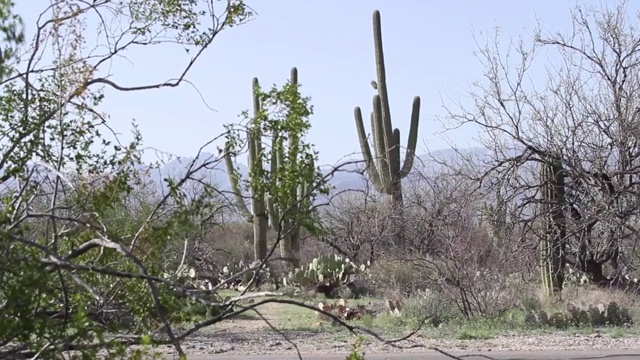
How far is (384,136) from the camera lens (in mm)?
25891

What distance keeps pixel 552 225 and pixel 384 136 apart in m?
7.04

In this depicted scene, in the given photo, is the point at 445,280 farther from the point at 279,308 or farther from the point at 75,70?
the point at 75,70

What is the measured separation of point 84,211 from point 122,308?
30.4 inches

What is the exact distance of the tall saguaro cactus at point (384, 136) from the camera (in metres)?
25.9

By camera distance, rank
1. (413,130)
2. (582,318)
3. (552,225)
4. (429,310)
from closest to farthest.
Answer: (582,318)
(429,310)
(552,225)
(413,130)

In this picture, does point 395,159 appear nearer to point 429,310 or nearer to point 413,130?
point 413,130

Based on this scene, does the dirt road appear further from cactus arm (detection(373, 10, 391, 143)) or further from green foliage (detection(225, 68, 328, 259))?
cactus arm (detection(373, 10, 391, 143))

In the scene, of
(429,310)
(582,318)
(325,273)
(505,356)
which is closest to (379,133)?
(325,273)

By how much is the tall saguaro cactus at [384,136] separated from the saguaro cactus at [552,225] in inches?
245

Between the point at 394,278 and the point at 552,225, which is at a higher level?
the point at 552,225

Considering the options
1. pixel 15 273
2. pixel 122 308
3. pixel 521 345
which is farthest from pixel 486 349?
pixel 15 273

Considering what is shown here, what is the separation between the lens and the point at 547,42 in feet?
69.9

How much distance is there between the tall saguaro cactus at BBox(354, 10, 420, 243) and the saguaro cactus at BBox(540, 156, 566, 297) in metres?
6.22

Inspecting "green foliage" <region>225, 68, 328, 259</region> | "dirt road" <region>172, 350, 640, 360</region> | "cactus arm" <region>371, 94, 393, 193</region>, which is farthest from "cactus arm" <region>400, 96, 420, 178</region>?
"green foliage" <region>225, 68, 328, 259</region>
